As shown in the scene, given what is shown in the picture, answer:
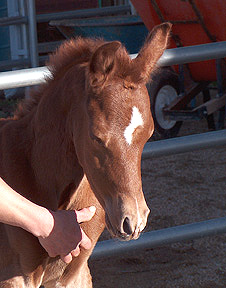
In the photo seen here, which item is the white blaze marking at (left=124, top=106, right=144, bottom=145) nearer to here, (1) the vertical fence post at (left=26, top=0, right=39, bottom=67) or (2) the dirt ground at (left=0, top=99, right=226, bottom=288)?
(2) the dirt ground at (left=0, top=99, right=226, bottom=288)

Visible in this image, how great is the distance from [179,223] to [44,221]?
8.27 feet

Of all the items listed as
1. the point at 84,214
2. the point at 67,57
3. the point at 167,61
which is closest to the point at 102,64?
the point at 67,57

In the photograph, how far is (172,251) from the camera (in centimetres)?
374

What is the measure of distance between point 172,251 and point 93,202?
1637mm

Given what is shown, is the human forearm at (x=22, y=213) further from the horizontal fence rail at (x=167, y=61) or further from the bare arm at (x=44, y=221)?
the horizontal fence rail at (x=167, y=61)

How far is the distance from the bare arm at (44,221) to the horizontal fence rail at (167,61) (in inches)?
27.5

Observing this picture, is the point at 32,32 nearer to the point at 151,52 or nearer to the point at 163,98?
the point at 163,98

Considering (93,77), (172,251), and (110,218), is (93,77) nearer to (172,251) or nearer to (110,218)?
(110,218)

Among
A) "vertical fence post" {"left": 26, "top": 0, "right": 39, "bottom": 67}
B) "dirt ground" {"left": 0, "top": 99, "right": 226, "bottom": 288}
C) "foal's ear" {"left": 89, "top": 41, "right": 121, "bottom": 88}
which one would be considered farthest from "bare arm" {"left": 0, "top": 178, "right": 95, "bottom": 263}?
"vertical fence post" {"left": 26, "top": 0, "right": 39, "bottom": 67}

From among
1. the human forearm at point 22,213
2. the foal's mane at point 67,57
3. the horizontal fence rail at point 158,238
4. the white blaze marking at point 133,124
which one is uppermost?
the foal's mane at point 67,57

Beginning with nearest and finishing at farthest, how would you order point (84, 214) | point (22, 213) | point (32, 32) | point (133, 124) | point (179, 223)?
point (22, 213) → point (133, 124) → point (84, 214) → point (179, 223) → point (32, 32)

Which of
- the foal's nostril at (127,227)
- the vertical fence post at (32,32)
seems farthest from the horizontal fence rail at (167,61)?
the vertical fence post at (32,32)

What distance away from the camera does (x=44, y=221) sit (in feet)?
5.87

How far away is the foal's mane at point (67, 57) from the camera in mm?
2133
